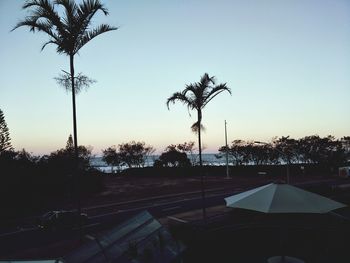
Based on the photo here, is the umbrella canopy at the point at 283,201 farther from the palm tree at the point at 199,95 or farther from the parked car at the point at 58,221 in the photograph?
the parked car at the point at 58,221

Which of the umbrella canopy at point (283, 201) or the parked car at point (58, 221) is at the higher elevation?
the umbrella canopy at point (283, 201)

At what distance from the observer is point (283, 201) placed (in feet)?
28.1

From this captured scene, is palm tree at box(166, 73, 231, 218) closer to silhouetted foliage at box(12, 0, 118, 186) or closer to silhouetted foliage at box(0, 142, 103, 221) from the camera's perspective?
silhouetted foliage at box(12, 0, 118, 186)

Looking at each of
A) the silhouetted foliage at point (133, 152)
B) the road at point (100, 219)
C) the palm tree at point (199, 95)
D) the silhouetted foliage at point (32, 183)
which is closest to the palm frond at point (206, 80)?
the palm tree at point (199, 95)

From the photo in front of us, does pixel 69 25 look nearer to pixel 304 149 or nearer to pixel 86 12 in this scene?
pixel 86 12

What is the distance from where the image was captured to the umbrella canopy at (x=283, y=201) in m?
8.30

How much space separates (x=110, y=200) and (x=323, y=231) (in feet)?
92.9

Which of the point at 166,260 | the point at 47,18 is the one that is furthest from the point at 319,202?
the point at 47,18

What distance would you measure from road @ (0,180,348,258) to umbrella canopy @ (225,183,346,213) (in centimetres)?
1355

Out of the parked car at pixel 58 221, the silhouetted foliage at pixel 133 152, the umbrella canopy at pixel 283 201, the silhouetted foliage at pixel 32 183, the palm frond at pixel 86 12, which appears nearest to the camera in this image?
the umbrella canopy at pixel 283 201

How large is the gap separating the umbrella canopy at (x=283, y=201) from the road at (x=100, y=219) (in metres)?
13.6

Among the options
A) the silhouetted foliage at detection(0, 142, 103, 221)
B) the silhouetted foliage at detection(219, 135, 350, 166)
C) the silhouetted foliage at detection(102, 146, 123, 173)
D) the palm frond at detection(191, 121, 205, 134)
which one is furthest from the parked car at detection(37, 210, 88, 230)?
the silhouetted foliage at detection(102, 146, 123, 173)

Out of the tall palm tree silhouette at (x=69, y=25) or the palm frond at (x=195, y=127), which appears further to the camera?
the palm frond at (x=195, y=127)

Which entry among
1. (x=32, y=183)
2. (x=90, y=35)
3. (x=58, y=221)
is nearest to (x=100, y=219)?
(x=58, y=221)
